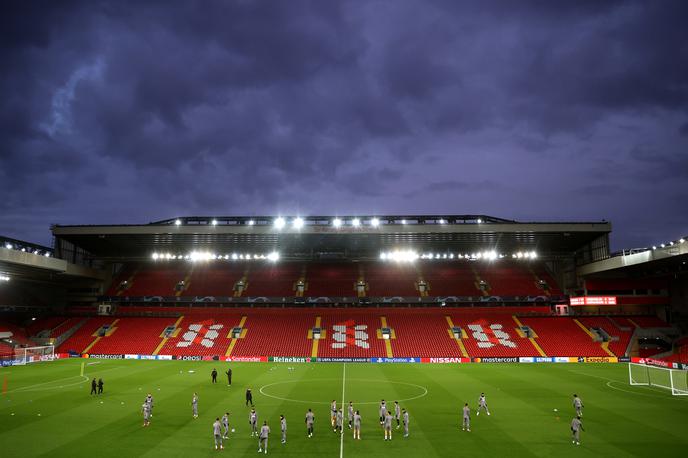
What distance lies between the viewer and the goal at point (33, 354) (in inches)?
2082

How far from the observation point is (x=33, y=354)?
188ft

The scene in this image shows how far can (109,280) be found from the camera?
76.4 metres

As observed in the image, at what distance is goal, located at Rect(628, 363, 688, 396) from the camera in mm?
35228

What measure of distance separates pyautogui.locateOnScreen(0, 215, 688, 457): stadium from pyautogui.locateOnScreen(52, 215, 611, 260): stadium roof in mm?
333

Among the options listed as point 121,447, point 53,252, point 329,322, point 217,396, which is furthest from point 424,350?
point 53,252

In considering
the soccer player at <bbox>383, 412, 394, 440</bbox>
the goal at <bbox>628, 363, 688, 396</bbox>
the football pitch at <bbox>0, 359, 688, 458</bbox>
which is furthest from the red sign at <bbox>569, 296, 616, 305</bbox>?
the soccer player at <bbox>383, 412, 394, 440</bbox>

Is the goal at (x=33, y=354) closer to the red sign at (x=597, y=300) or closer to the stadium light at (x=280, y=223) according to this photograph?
the stadium light at (x=280, y=223)

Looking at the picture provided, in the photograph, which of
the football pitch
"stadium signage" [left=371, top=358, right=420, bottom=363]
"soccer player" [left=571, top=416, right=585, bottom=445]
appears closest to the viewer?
the football pitch

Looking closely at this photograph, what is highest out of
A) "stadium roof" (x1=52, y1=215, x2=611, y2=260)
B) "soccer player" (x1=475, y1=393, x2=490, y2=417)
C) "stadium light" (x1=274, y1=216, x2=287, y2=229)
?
"stadium light" (x1=274, y1=216, x2=287, y2=229)

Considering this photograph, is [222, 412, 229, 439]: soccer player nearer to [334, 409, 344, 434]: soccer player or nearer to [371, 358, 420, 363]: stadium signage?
[334, 409, 344, 434]: soccer player

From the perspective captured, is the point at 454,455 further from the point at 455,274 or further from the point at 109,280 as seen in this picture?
the point at 109,280

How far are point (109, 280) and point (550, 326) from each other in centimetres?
7053

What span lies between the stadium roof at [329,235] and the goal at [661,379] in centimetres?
2466

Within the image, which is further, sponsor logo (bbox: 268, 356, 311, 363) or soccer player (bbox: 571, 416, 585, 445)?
sponsor logo (bbox: 268, 356, 311, 363)
